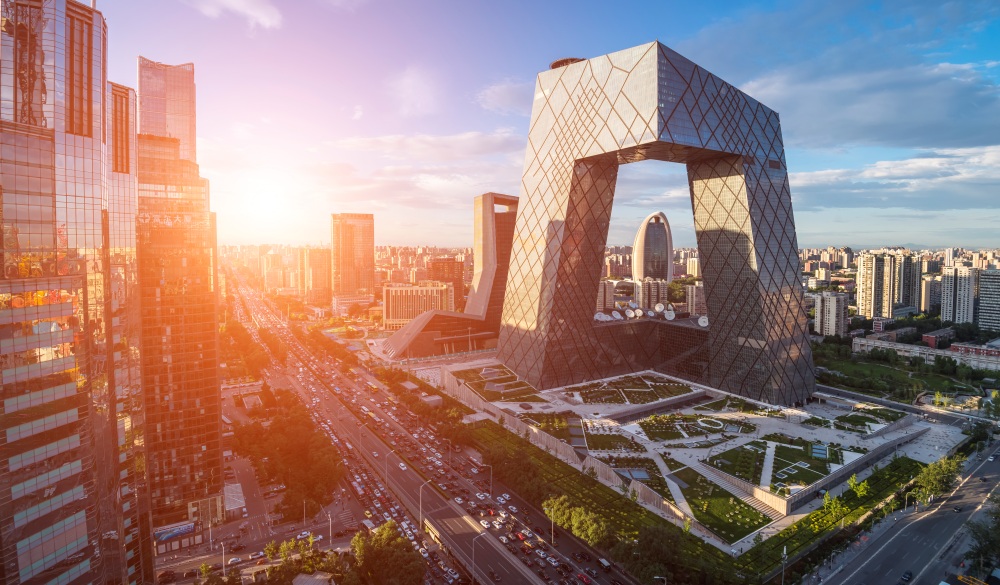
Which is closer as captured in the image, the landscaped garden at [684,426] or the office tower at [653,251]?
the landscaped garden at [684,426]

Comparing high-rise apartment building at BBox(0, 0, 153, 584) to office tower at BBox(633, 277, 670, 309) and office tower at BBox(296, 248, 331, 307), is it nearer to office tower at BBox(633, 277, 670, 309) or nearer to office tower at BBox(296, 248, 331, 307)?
office tower at BBox(633, 277, 670, 309)

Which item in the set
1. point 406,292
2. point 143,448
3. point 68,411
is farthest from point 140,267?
point 406,292

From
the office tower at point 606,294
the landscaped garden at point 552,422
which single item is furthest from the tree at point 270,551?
the office tower at point 606,294

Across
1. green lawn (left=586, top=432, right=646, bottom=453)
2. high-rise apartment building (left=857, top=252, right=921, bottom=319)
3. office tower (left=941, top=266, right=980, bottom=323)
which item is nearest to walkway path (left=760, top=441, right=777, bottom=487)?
green lawn (left=586, top=432, right=646, bottom=453)

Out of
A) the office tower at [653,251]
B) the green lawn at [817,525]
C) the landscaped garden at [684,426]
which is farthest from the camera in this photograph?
the office tower at [653,251]

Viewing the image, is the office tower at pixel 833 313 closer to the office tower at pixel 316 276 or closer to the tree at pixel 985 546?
the tree at pixel 985 546

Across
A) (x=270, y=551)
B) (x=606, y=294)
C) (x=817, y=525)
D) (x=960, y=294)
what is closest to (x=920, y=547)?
(x=817, y=525)
